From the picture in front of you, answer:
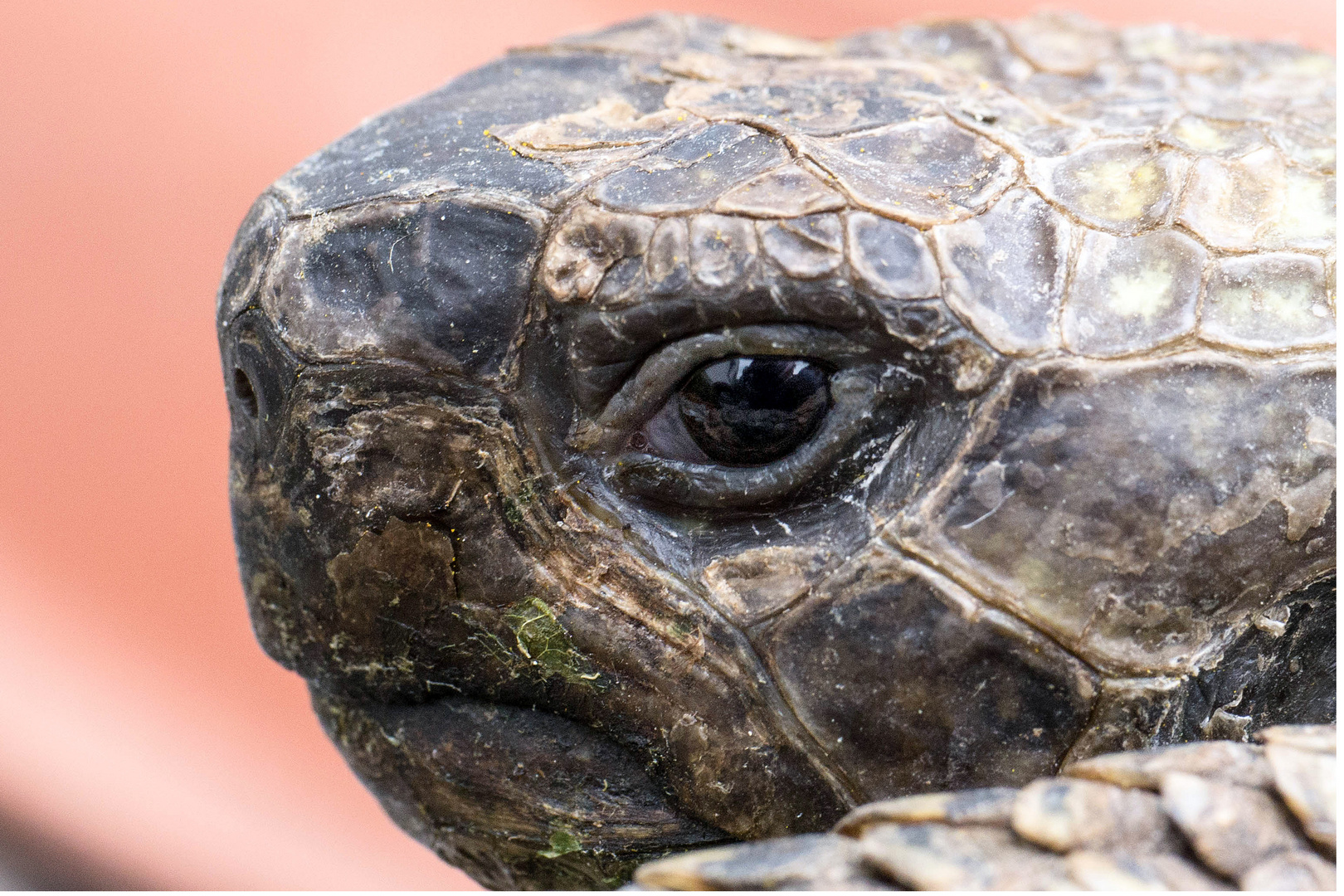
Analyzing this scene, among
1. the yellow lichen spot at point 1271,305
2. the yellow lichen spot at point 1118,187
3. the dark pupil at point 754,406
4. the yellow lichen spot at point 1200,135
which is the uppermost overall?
the yellow lichen spot at point 1200,135

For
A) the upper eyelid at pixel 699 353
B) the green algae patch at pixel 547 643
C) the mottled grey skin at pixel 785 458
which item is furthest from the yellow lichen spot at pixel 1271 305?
the green algae patch at pixel 547 643

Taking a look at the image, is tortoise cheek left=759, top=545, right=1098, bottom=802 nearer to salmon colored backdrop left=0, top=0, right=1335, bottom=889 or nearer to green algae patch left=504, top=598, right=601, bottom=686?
green algae patch left=504, top=598, right=601, bottom=686

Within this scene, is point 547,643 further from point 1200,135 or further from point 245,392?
point 1200,135

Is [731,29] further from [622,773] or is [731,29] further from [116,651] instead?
[116,651]

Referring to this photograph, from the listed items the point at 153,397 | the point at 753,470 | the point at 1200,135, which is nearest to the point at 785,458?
the point at 753,470

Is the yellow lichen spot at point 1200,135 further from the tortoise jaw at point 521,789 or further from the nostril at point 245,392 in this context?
the nostril at point 245,392

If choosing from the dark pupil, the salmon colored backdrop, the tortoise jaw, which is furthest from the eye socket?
the salmon colored backdrop
